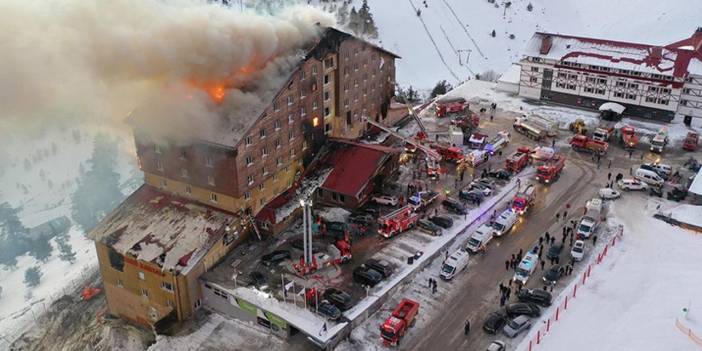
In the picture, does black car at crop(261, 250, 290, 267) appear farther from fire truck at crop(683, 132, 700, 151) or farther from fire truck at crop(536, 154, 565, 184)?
fire truck at crop(683, 132, 700, 151)

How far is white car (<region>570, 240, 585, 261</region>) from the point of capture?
1825 inches

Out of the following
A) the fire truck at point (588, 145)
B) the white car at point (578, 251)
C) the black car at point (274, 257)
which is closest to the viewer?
the black car at point (274, 257)

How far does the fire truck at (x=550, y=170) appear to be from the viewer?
58.2 metres

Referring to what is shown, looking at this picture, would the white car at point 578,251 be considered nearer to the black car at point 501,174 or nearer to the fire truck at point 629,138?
the black car at point 501,174

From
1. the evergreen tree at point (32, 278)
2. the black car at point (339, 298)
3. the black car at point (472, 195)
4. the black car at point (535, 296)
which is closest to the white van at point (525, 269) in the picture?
the black car at point (535, 296)

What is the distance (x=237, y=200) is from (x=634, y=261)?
99.9 ft

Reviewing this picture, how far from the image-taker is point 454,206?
2072 inches

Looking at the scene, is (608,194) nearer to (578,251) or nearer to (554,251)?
(578,251)

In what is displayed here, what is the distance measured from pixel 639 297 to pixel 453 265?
1270 centimetres

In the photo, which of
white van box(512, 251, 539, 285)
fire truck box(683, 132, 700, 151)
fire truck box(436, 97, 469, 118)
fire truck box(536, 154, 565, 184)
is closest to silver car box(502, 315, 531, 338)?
white van box(512, 251, 539, 285)

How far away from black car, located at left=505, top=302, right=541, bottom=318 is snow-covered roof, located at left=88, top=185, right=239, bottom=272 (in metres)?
21.0

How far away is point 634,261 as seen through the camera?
46500mm

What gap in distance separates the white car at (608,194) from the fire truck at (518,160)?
26.0ft

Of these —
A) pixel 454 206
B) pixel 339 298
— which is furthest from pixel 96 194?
pixel 339 298
